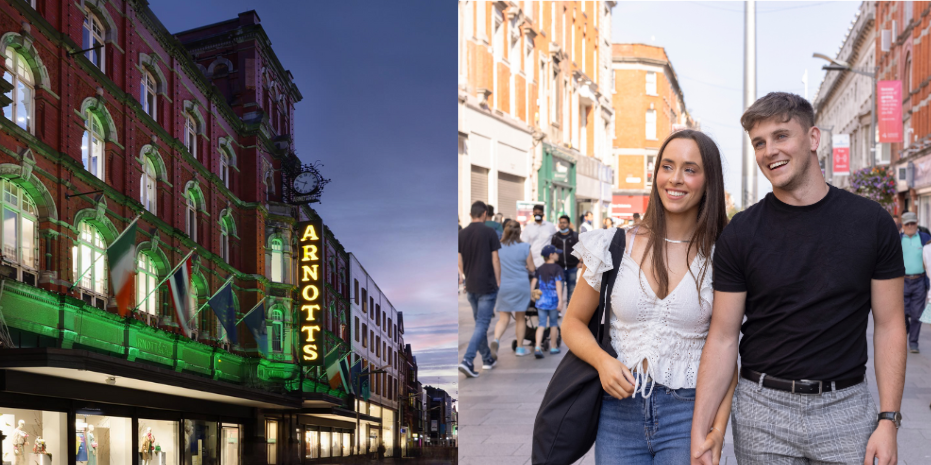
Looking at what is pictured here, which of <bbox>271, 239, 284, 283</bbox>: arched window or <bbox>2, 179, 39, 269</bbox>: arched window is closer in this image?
<bbox>2, 179, 39, 269</bbox>: arched window

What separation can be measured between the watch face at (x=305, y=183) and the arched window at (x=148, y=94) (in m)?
0.25

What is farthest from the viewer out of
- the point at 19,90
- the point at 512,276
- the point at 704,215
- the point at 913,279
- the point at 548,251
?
the point at 548,251

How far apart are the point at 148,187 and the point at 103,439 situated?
35 cm

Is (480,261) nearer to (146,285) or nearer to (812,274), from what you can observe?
(812,274)

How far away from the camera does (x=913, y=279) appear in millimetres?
11570

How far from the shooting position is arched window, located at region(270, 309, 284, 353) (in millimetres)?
1329

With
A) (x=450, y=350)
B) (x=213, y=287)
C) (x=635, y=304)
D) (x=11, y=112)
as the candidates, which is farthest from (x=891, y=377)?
(x=11, y=112)

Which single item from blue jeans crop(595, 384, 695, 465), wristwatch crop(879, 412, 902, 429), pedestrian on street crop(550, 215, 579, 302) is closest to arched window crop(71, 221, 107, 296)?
blue jeans crop(595, 384, 695, 465)

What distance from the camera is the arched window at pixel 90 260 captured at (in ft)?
3.51

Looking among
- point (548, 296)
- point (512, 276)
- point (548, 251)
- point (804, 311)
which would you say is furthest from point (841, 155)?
point (804, 311)

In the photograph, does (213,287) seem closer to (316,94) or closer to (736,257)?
(316,94)

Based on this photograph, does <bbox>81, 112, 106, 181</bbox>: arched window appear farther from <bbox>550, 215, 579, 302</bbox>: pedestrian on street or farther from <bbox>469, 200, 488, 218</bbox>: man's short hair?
<bbox>550, 215, 579, 302</bbox>: pedestrian on street

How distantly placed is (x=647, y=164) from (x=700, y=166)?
62.0m

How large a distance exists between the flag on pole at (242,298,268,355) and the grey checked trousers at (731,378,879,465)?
4.83 feet
